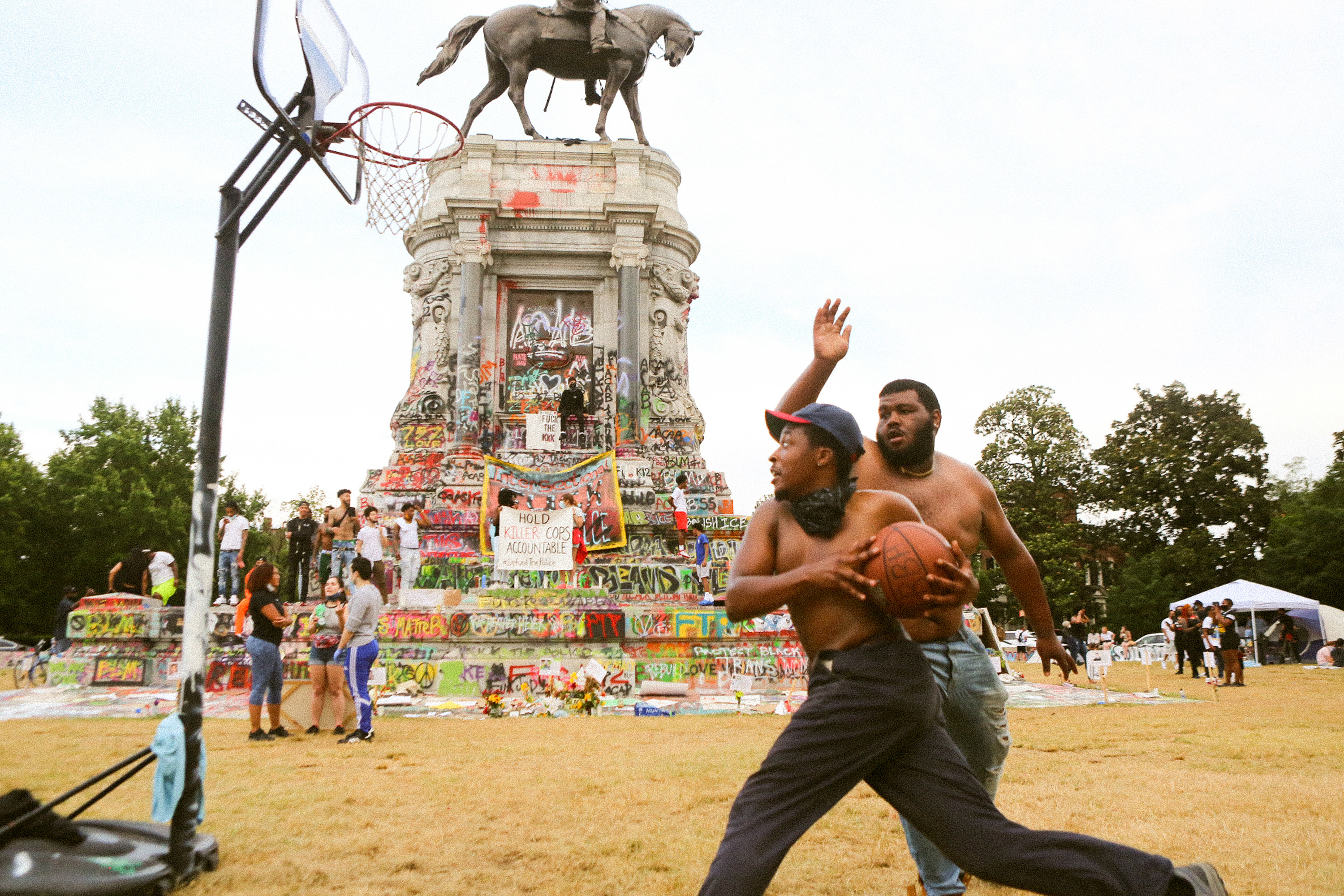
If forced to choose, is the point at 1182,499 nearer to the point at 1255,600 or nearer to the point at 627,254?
the point at 1255,600

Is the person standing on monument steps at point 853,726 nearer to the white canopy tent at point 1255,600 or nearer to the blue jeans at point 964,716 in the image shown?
the blue jeans at point 964,716

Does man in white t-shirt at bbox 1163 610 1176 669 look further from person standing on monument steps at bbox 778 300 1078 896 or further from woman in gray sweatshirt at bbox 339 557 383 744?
person standing on monument steps at bbox 778 300 1078 896

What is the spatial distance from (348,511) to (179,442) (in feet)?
121

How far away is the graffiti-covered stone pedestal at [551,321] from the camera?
25266 millimetres

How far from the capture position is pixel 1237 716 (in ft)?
43.9

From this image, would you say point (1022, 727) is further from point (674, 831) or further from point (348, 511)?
point (348, 511)

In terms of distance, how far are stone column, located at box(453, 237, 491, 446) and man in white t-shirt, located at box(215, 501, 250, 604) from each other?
23.8 feet

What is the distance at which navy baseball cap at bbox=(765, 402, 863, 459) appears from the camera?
3.47 metres

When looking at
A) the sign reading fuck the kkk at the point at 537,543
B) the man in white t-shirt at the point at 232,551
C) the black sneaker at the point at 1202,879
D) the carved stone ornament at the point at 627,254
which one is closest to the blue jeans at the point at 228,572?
the man in white t-shirt at the point at 232,551

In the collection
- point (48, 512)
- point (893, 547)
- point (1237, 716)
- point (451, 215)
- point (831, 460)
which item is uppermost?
point (451, 215)

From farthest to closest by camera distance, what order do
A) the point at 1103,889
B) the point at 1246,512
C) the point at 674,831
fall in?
1. the point at 1246,512
2. the point at 674,831
3. the point at 1103,889

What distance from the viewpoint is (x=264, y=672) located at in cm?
1072

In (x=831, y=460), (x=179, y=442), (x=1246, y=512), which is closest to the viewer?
(x=831, y=460)

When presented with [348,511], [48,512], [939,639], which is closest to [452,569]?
[348,511]
